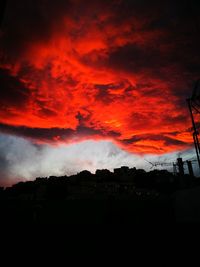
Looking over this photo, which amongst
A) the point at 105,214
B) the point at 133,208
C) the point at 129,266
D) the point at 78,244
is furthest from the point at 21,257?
the point at 133,208

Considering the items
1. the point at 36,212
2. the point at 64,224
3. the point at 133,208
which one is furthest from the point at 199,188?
the point at 36,212

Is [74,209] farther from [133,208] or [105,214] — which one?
[133,208]

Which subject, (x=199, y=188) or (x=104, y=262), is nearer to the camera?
(x=104, y=262)

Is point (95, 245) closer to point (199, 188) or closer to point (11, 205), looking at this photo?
point (11, 205)

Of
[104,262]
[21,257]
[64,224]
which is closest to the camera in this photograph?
[104,262]

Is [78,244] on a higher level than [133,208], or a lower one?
lower

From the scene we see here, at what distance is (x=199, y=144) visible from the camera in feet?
62.3

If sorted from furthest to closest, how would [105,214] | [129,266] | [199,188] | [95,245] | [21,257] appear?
[199,188] → [105,214] → [95,245] → [21,257] → [129,266]

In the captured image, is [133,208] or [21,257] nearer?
[21,257]

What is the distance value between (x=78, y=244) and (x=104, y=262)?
151 inches

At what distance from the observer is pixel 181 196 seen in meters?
16.7

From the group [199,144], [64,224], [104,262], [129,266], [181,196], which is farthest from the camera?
[199,144]

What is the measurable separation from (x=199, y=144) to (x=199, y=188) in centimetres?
556

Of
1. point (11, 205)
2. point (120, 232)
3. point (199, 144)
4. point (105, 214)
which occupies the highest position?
point (199, 144)
